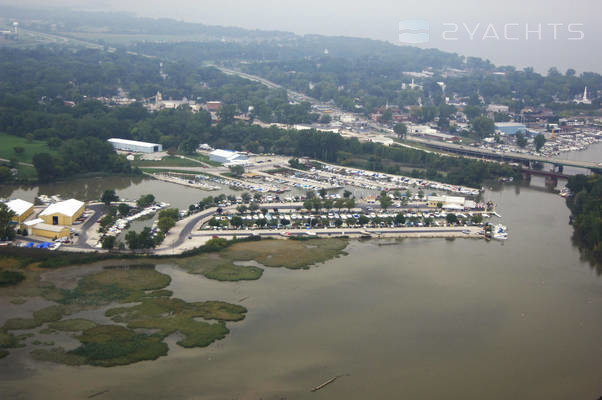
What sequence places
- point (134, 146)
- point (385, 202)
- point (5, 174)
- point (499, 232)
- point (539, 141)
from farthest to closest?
point (539, 141) → point (134, 146) → point (5, 174) → point (385, 202) → point (499, 232)

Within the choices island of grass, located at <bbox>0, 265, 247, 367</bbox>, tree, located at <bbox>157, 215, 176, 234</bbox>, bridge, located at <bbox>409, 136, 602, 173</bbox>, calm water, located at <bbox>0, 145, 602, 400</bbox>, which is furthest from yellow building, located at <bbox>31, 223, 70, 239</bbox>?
bridge, located at <bbox>409, 136, 602, 173</bbox>

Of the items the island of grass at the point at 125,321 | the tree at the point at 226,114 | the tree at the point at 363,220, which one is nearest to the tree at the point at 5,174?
the island of grass at the point at 125,321

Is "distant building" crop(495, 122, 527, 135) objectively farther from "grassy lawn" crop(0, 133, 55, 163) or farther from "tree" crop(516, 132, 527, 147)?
"grassy lawn" crop(0, 133, 55, 163)

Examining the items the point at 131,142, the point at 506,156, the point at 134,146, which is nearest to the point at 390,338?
the point at 506,156

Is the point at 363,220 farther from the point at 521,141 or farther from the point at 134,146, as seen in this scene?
the point at 521,141

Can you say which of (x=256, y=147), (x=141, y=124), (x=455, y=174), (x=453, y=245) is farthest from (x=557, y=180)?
(x=141, y=124)

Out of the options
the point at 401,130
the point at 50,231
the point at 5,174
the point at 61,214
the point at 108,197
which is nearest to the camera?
the point at 50,231

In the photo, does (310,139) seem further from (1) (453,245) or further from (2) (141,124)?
(1) (453,245)
